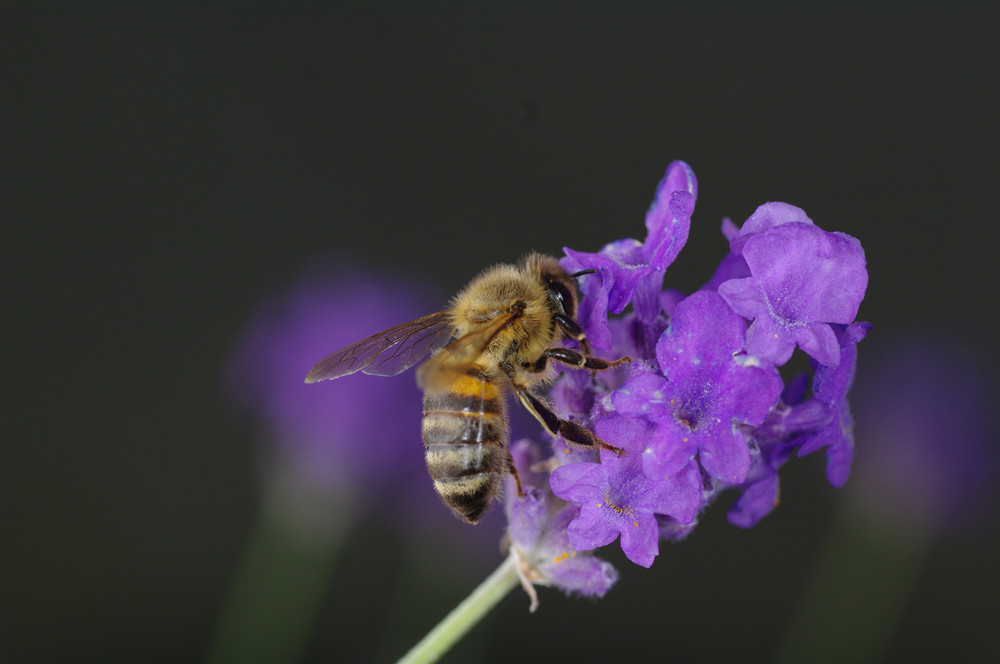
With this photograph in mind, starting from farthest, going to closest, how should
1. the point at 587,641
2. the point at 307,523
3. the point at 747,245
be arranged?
the point at 587,641
the point at 307,523
the point at 747,245

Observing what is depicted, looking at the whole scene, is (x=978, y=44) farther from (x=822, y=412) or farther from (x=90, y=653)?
(x=90, y=653)

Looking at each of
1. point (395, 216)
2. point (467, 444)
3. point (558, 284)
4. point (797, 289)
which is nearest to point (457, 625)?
point (467, 444)

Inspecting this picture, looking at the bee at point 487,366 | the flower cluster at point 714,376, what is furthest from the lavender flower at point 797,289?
the bee at point 487,366

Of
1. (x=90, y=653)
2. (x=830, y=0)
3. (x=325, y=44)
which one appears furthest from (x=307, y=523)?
(x=830, y=0)

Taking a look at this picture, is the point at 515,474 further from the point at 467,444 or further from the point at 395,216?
the point at 395,216

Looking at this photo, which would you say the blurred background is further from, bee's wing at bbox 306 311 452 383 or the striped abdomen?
the striped abdomen

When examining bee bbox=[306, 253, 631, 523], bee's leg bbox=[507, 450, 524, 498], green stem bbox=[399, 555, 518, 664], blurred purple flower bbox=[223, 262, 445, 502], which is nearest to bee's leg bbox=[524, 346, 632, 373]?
bee bbox=[306, 253, 631, 523]

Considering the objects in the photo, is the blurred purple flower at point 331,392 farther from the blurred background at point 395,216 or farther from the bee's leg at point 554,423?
the bee's leg at point 554,423
